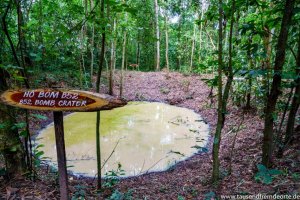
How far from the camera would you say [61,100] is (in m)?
2.10

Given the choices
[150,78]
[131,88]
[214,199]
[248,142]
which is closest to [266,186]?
[214,199]

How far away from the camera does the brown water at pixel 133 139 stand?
18.4 feet

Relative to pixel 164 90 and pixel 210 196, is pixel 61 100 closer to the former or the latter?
pixel 210 196

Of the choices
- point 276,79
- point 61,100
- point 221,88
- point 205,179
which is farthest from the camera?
point 205,179

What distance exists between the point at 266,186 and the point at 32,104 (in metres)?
2.70

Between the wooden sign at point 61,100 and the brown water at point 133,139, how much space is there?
7.86 feet

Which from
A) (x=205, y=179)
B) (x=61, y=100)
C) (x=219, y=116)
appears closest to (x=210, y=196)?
(x=205, y=179)

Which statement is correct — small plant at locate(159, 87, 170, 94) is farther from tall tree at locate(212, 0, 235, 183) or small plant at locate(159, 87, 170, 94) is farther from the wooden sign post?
the wooden sign post

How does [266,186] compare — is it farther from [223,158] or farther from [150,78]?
[150,78]

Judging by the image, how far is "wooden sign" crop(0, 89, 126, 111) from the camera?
2.06m

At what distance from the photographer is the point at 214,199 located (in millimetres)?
3115

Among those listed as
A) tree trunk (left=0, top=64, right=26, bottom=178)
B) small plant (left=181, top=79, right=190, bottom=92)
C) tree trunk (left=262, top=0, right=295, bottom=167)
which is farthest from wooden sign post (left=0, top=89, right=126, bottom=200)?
small plant (left=181, top=79, right=190, bottom=92)

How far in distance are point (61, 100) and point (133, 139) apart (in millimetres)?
5083

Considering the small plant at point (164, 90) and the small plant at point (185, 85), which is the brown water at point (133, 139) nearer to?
the small plant at point (185, 85)
